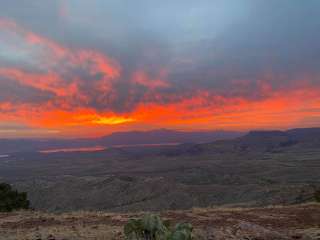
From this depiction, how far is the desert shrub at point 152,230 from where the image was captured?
12.1 m

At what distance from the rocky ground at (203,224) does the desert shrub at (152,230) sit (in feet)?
8.23

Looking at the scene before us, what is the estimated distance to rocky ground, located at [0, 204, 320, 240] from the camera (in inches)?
635

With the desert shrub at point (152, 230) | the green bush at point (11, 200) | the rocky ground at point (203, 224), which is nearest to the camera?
the desert shrub at point (152, 230)

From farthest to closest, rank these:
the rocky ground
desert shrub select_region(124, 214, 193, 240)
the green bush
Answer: the green bush < the rocky ground < desert shrub select_region(124, 214, 193, 240)

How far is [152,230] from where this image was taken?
13078 millimetres

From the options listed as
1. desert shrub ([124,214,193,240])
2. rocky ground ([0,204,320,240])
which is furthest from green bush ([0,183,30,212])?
desert shrub ([124,214,193,240])

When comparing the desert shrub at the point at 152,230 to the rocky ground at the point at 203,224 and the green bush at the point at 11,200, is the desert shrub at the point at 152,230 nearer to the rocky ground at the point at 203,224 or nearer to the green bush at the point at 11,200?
the rocky ground at the point at 203,224

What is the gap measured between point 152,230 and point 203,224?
235 inches

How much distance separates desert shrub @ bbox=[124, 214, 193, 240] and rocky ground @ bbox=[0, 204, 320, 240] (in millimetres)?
2509

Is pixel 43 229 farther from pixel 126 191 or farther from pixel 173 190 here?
pixel 126 191

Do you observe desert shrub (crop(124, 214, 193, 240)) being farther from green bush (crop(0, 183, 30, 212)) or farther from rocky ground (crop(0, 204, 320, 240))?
green bush (crop(0, 183, 30, 212))

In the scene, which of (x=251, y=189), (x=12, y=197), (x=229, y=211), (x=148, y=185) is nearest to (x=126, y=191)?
(x=148, y=185)

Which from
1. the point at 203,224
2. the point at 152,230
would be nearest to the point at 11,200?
the point at 203,224

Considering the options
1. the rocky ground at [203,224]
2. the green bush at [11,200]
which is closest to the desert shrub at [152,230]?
the rocky ground at [203,224]
